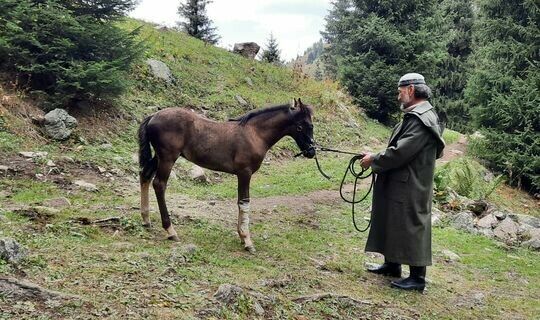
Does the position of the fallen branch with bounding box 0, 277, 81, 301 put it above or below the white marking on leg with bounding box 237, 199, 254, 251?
above

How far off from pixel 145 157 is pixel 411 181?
3446mm

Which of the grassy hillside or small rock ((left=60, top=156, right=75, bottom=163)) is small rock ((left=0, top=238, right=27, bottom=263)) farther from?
small rock ((left=60, top=156, right=75, bottom=163))

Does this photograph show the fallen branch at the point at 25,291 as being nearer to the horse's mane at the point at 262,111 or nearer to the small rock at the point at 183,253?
the small rock at the point at 183,253

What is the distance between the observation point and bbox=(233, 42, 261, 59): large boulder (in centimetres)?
2372

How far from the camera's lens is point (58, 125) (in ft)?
31.9

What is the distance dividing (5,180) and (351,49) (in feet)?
58.4

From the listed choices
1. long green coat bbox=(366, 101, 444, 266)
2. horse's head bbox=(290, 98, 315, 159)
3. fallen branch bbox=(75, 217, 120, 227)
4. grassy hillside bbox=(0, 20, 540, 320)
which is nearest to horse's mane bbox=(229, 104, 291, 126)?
horse's head bbox=(290, 98, 315, 159)

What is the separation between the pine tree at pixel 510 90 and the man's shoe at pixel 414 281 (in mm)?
10753

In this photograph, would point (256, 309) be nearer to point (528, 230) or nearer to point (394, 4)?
point (528, 230)

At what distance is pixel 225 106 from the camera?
1588cm

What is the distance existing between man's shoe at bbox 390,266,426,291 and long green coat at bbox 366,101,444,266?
21 cm

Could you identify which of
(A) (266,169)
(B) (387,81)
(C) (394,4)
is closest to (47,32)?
(A) (266,169)

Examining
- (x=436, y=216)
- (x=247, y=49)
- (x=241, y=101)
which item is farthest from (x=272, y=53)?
(x=436, y=216)

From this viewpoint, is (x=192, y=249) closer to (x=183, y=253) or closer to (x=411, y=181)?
(x=183, y=253)
